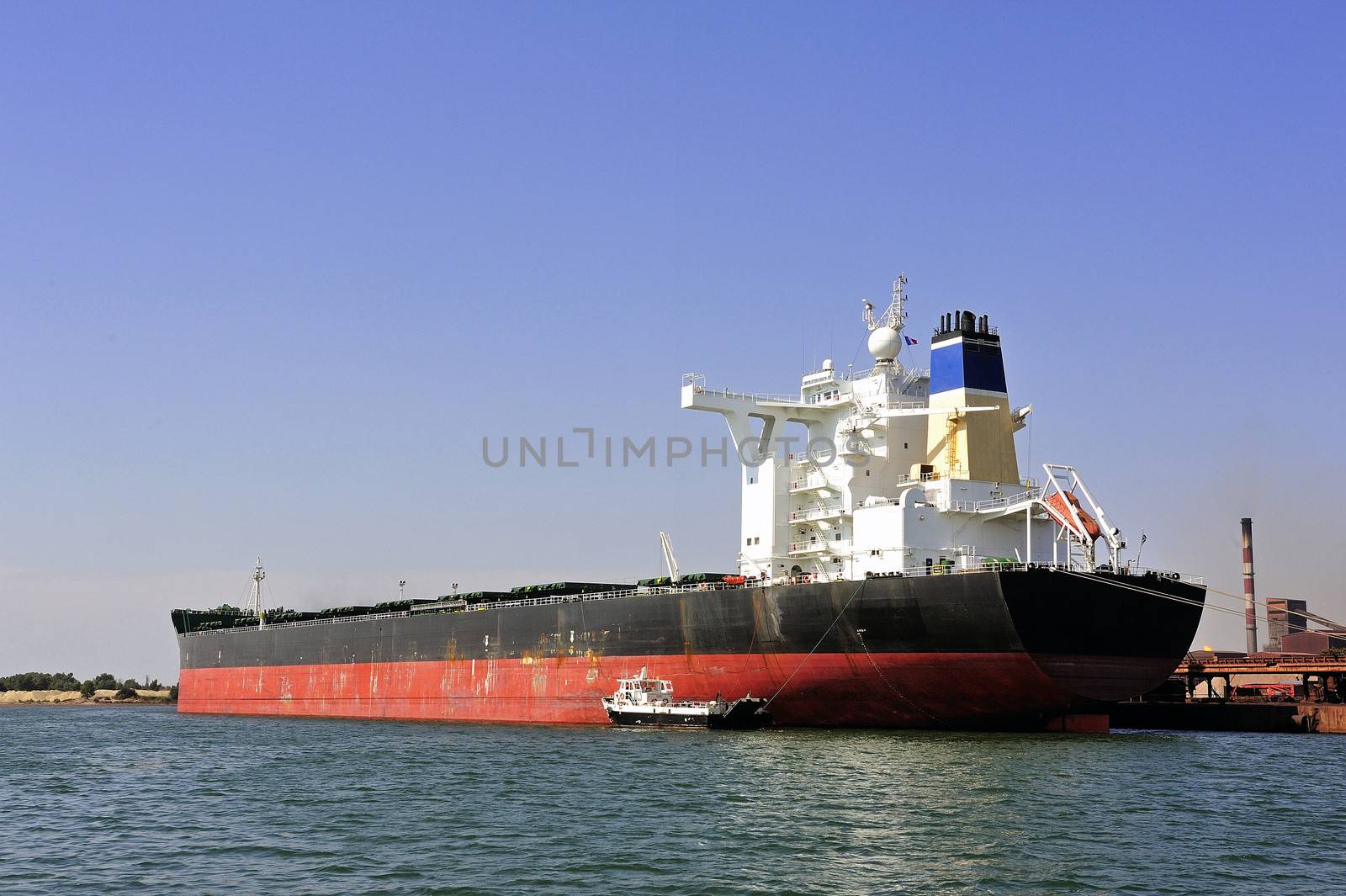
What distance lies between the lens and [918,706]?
27906 millimetres

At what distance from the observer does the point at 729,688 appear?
1232 inches

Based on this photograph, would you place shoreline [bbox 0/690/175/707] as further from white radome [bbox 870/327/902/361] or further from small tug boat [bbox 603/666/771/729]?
white radome [bbox 870/327/902/361]

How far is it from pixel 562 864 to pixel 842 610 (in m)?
14.2

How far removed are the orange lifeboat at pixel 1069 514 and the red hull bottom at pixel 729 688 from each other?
3927 mm

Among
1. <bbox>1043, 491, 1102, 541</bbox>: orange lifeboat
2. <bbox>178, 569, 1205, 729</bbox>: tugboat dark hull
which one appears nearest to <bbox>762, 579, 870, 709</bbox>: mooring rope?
<bbox>178, 569, 1205, 729</bbox>: tugboat dark hull

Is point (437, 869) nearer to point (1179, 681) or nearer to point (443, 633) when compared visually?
point (443, 633)

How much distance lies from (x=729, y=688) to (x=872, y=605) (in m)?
5.26

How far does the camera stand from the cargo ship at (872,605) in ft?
87.1

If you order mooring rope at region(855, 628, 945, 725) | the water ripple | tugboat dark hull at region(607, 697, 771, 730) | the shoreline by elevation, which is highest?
mooring rope at region(855, 628, 945, 725)

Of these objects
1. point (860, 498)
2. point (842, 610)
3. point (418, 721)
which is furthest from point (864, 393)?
point (418, 721)

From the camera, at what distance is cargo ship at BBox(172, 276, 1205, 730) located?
2655 centimetres

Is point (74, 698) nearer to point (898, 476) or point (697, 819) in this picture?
point (898, 476)

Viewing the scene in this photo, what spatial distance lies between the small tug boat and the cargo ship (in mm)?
449

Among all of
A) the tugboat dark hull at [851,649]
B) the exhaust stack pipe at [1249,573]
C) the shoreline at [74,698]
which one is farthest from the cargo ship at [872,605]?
the shoreline at [74,698]
